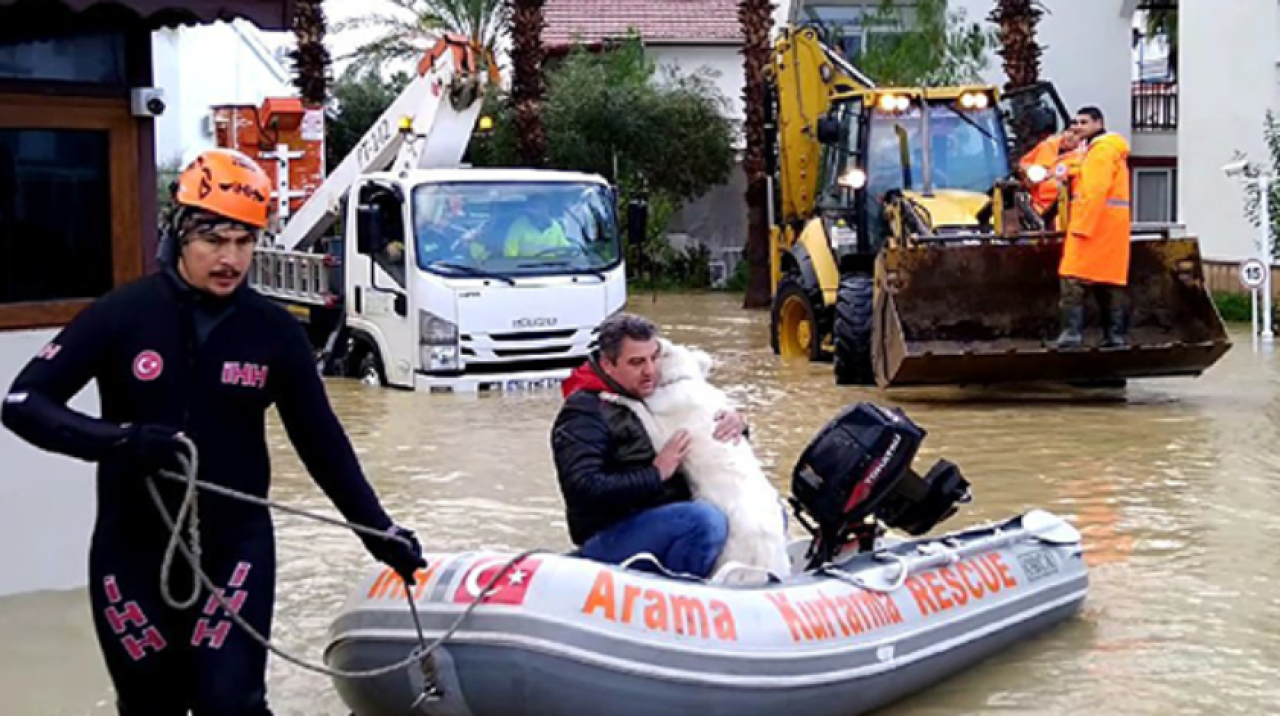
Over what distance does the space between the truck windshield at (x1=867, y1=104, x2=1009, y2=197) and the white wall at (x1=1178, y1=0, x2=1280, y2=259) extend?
23.9 ft

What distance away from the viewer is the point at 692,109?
32500 mm

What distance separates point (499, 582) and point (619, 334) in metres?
1.09

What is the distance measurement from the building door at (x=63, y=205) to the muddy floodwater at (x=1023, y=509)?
126 centimetres

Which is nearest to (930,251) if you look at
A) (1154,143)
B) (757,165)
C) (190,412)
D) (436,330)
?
(436,330)

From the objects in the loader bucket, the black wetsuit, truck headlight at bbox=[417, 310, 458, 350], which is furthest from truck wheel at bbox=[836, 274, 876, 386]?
the black wetsuit

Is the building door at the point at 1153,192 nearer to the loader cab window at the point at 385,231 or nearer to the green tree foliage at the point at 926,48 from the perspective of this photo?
the green tree foliage at the point at 926,48

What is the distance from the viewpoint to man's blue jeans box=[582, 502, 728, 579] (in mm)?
6453

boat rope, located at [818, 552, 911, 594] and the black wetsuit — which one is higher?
the black wetsuit

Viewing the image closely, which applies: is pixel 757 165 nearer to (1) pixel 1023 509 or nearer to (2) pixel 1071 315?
(2) pixel 1071 315

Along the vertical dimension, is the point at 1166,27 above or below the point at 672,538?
above

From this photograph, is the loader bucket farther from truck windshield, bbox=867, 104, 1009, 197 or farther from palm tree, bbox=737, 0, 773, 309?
palm tree, bbox=737, 0, 773, 309

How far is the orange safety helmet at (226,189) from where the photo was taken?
15.2 feet

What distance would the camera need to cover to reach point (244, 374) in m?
4.62

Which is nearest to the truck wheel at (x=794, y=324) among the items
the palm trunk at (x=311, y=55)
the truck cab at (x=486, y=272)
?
the truck cab at (x=486, y=272)
